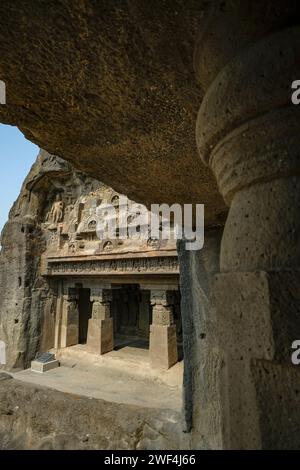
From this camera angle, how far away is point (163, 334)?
6.48 m

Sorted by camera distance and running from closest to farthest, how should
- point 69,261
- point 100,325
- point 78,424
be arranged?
1. point 78,424
2. point 100,325
3. point 69,261

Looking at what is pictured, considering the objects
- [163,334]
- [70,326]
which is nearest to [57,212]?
[70,326]

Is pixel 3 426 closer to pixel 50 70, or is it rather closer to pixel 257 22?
pixel 50 70

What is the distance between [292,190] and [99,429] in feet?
5.89

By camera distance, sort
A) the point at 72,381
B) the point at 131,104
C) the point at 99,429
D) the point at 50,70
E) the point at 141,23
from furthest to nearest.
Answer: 1. the point at 72,381
2. the point at 99,429
3. the point at 131,104
4. the point at 50,70
5. the point at 141,23

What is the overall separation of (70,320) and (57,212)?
358 cm

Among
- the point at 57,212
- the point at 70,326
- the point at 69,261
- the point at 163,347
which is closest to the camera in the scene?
the point at 163,347

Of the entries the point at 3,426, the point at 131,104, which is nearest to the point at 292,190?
the point at 131,104

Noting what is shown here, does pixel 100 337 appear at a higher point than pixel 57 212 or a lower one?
lower

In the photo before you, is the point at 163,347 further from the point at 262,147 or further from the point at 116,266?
the point at 262,147

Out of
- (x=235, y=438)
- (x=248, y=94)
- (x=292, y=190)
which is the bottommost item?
(x=235, y=438)

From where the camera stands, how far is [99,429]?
5.29 ft

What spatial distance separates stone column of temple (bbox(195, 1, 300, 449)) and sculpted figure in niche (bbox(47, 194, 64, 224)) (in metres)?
8.59

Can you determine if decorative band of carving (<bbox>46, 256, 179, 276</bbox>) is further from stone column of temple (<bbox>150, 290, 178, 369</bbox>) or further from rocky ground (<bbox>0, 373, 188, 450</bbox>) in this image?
rocky ground (<bbox>0, 373, 188, 450</bbox>)
